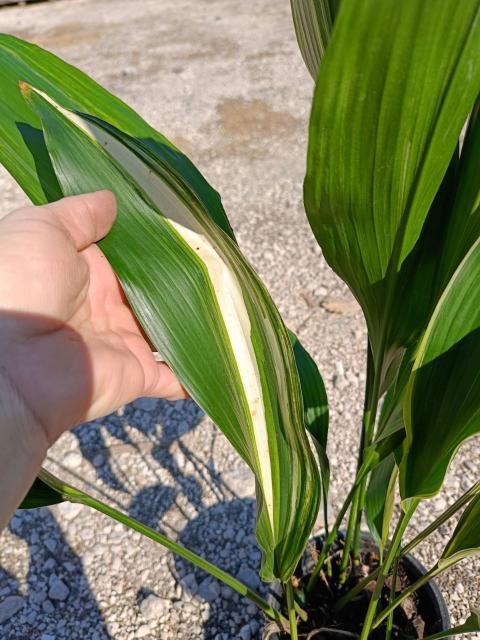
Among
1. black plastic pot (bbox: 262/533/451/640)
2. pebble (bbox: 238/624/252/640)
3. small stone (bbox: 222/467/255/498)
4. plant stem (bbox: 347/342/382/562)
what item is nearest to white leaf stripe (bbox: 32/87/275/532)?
plant stem (bbox: 347/342/382/562)

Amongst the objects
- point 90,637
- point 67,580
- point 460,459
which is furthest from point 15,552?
point 460,459

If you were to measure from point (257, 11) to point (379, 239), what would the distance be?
3337 mm

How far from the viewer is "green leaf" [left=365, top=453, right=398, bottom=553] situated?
1.99 ft

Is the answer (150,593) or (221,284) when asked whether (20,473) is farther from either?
(150,593)

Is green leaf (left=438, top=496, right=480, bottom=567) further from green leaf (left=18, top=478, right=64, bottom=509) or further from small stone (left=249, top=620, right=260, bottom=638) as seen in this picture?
small stone (left=249, top=620, right=260, bottom=638)

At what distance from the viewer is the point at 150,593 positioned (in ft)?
3.15

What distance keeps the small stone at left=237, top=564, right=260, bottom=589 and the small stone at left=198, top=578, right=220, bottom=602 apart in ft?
0.13

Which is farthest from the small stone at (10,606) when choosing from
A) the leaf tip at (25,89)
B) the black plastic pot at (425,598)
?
the leaf tip at (25,89)

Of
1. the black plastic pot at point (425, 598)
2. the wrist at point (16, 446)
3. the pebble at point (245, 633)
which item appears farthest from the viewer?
the pebble at point (245, 633)

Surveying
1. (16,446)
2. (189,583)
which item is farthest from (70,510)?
(16,446)

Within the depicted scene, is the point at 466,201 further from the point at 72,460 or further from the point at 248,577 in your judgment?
the point at 72,460

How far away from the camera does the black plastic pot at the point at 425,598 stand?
674 mm

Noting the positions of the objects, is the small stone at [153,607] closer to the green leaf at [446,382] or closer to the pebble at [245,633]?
the pebble at [245,633]

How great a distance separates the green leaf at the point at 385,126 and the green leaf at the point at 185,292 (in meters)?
0.10
